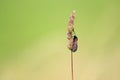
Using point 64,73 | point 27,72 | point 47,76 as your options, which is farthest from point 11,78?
point 64,73

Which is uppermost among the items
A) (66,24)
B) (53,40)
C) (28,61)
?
(66,24)

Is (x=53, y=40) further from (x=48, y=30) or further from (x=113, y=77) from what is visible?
(x=113, y=77)

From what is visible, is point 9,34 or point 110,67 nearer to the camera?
point 9,34

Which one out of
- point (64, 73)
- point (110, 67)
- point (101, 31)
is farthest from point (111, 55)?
point (64, 73)

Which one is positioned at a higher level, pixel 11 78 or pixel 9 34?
pixel 9 34

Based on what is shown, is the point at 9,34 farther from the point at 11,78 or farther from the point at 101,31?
the point at 101,31

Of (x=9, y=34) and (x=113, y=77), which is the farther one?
(x=113, y=77)
